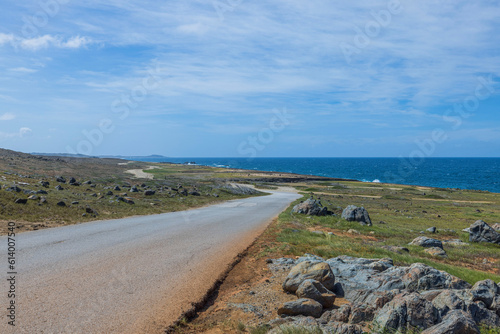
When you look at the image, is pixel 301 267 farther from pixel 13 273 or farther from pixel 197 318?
pixel 13 273

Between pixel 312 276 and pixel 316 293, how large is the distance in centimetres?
121

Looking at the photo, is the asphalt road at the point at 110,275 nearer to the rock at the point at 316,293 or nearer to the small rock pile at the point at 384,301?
the rock at the point at 316,293

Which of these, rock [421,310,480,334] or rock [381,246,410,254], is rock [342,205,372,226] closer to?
rock [381,246,410,254]

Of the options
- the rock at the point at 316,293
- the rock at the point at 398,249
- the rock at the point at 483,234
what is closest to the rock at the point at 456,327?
the rock at the point at 316,293

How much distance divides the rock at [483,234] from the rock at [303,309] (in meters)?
22.0

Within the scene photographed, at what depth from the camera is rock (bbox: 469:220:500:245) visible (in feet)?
82.3

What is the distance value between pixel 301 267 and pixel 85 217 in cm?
1928

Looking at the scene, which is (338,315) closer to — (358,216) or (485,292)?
(485,292)

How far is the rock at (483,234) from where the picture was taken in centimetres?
2508

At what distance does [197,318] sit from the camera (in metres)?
9.61

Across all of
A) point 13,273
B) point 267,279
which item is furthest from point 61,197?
point 267,279

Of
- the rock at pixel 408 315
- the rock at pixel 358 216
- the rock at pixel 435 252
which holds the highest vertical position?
the rock at pixel 408 315

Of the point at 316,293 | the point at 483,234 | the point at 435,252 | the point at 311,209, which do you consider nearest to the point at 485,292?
the point at 316,293

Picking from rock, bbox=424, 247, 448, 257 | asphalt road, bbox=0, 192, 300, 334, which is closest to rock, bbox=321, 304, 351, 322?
asphalt road, bbox=0, 192, 300, 334
